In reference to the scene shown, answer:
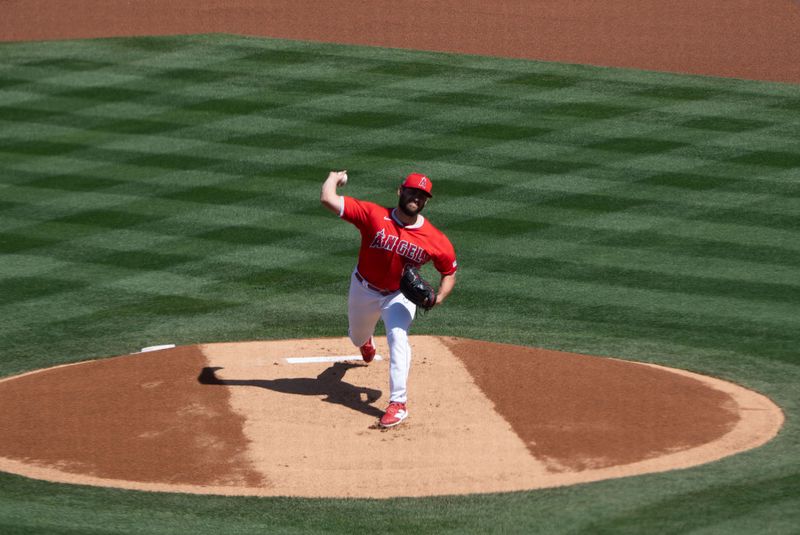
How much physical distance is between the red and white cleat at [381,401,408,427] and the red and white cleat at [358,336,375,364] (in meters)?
1.32

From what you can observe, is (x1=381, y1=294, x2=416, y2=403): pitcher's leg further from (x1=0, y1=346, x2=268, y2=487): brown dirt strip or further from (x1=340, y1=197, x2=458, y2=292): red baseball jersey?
(x1=0, y1=346, x2=268, y2=487): brown dirt strip

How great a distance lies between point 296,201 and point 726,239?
5436 millimetres

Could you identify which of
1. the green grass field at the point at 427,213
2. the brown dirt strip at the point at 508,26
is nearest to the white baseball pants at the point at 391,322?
the green grass field at the point at 427,213

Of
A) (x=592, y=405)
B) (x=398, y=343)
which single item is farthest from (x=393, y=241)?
(x=592, y=405)

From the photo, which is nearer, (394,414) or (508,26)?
(394,414)

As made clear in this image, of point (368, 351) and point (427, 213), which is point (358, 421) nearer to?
point (368, 351)

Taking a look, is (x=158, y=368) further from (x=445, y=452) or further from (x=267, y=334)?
(x=445, y=452)

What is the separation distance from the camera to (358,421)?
33.4 ft

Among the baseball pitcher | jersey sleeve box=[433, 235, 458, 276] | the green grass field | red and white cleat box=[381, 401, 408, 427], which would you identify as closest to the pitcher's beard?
the baseball pitcher

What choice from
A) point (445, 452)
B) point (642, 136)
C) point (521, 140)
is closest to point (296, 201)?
point (521, 140)

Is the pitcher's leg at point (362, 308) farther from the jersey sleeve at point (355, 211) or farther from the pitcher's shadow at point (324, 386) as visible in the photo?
the jersey sleeve at point (355, 211)

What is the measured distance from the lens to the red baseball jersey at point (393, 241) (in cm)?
1015

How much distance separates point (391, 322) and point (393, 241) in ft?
2.14

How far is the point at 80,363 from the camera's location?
11922 millimetres
